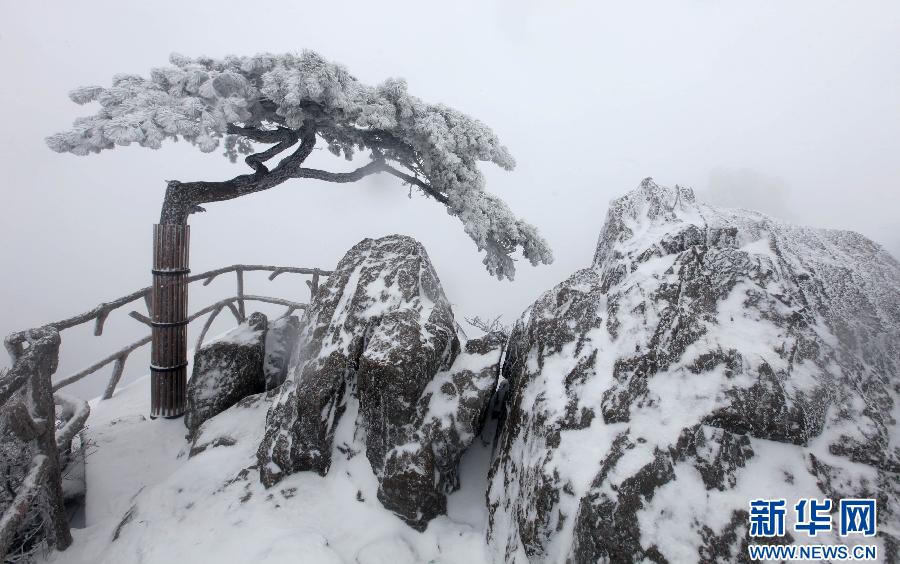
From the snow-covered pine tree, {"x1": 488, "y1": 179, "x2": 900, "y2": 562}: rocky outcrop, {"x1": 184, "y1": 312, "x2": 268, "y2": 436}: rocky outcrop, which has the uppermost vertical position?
the snow-covered pine tree

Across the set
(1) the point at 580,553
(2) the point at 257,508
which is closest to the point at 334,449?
(2) the point at 257,508

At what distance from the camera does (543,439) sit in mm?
3229

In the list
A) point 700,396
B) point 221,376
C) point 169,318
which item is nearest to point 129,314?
point 169,318

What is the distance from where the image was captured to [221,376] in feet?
18.5

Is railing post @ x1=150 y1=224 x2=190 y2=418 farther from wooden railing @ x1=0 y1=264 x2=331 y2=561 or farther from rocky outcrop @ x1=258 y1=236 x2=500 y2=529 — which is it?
rocky outcrop @ x1=258 y1=236 x2=500 y2=529

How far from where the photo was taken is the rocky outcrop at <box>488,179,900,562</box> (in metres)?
2.48

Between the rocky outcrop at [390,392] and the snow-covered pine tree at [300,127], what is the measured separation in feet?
5.48

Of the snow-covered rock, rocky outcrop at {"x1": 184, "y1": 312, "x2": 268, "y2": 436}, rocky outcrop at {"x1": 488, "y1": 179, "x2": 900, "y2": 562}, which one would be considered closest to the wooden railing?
rocky outcrop at {"x1": 184, "y1": 312, "x2": 268, "y2": 436}

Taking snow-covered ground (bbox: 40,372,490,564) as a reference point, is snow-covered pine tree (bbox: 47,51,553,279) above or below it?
above

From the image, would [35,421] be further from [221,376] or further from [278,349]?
[278,349]

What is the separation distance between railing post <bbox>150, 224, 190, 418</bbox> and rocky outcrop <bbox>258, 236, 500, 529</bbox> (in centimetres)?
249

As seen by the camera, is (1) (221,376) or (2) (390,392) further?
(1) (221,376)

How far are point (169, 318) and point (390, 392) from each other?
4.16m

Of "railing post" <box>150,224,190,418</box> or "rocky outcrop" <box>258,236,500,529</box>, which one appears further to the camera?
"railing post" <box>150,224,190,418</box>
